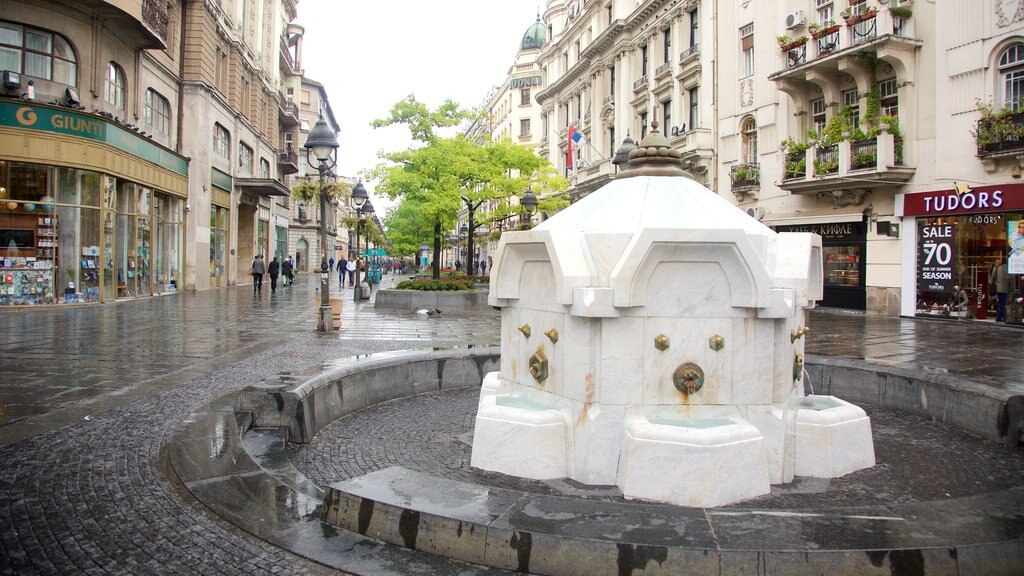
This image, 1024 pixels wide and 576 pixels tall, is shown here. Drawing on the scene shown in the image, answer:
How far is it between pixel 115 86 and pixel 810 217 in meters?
25.3

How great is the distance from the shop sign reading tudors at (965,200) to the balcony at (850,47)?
4.08m

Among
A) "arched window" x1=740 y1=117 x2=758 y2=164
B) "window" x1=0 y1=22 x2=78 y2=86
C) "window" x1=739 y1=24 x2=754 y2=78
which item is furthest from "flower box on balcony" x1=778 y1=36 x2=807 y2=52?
"window" x1=0 y1=22 x2=78 y2=86

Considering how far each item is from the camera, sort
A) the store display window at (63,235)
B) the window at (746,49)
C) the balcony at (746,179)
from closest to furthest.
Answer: the store display window at (63,235) < the balcony at (746,179) < the window at (746,49)

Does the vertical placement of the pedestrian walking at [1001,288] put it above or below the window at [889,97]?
below

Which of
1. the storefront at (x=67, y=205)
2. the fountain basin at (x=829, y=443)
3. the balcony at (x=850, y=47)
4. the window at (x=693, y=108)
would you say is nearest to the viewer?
the fountain basin at (x=829, y=443)

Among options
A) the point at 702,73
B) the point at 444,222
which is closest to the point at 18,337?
the point at 444,222

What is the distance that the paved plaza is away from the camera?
3465mm

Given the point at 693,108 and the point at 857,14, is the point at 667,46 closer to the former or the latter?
the point at 693,108

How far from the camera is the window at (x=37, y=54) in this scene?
18422 mm

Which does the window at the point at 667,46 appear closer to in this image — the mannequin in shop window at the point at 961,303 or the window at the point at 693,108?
the window at the point at 693,108

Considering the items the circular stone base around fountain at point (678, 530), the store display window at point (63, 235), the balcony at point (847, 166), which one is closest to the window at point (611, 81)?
the balcony at point (847, 166)

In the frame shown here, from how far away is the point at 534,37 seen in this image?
71.9 metres

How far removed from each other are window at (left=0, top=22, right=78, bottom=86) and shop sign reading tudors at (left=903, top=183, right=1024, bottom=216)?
2635 centimetres

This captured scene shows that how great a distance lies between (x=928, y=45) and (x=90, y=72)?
2586cm
